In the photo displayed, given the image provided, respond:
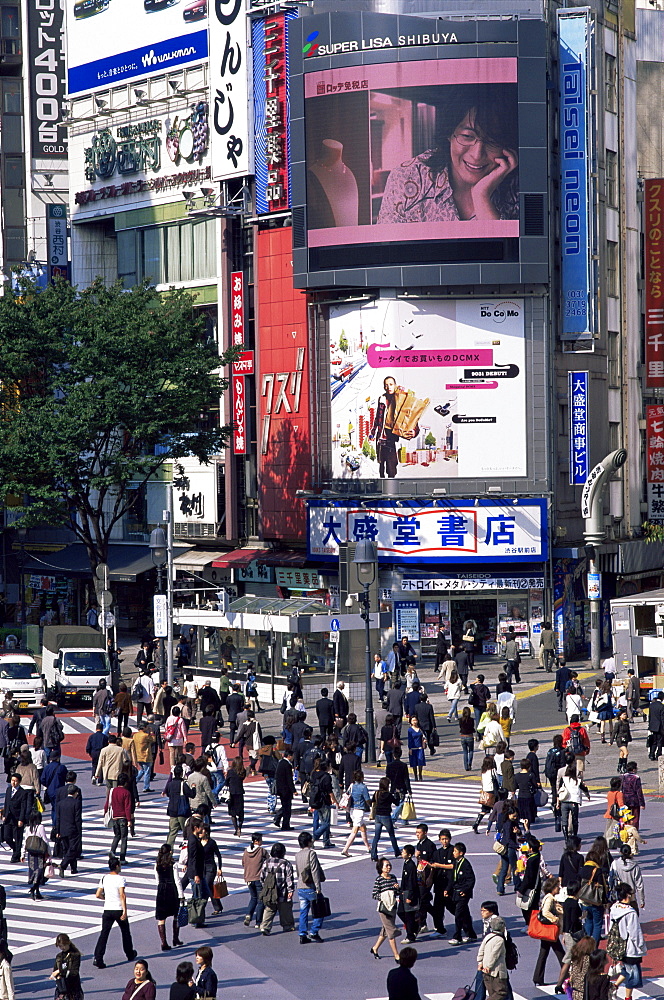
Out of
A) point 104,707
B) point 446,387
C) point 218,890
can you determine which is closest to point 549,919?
point 218,890

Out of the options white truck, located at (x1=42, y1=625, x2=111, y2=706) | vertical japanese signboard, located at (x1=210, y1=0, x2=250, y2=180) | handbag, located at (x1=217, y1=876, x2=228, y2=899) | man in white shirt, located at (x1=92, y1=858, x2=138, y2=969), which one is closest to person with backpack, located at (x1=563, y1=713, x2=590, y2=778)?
handbag, located at (x1=217, y1=876, x2=228, y2=899)

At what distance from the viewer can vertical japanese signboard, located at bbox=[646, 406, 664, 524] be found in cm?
6331

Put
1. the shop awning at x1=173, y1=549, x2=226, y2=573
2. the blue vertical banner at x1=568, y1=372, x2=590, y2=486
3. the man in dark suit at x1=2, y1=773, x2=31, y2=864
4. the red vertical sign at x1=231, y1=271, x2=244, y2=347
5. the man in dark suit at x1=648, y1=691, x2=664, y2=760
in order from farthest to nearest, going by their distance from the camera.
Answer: the shop awning at x1=173, y1=549, x2=226, y2=573 → the red vertical sign at x1=231, y1=271, x2=244, y2=347 → the blue vertical banner at x1=568, y1=372, x2=590, y2=486 → the man in dark suit at x1=648, y1=691, x2=664, y2=760 → the man in dark suit at x1=2, y1=773, x2=31, y2=864

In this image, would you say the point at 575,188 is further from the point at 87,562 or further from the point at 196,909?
the point at 196,909

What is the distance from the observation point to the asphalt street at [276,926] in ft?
67.5

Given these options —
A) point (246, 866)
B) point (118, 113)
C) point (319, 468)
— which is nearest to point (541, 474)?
point (319, 468)

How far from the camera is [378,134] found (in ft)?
183

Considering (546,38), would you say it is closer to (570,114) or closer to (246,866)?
(570,114)

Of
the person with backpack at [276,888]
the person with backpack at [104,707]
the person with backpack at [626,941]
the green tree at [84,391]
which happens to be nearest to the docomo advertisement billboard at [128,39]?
the green tree at [84,391]

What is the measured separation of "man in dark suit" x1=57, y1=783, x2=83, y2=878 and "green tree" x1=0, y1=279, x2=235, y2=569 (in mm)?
27173

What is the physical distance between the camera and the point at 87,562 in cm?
7194

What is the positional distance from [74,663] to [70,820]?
22.6m

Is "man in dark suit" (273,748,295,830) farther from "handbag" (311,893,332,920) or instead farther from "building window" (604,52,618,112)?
"building window" (604,52,618,112)

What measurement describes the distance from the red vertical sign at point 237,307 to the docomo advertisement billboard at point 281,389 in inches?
33.9
